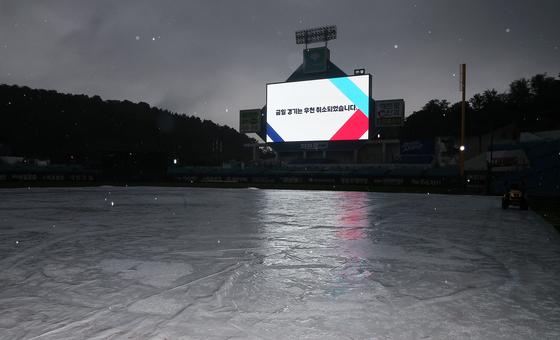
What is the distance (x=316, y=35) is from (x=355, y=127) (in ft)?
56.4

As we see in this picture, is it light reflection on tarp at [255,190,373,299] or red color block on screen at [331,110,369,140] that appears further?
red color block on screen at [331,110,369,140]

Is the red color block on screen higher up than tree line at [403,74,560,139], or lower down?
lower down

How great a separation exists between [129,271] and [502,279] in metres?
5.22

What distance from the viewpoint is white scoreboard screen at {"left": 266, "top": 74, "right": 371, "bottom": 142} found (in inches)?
1704

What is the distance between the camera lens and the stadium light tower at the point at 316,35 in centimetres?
5246

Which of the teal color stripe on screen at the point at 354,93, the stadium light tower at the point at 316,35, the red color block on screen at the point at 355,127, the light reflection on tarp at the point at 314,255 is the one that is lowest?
the light reflection on tarp at the point at 314,255

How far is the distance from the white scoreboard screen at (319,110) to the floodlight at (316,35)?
33.3 ft

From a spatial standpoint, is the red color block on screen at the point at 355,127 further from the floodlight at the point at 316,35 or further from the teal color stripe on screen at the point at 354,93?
the floodlight at the point at 316,35

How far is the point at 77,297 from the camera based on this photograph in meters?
4.43

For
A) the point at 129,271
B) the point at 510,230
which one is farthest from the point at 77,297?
the point at 510,230

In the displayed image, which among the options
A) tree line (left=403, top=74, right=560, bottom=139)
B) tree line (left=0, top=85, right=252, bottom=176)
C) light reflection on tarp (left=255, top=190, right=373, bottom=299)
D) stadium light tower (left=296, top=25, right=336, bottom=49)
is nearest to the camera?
light reflection on tarp (left=255, top=190, right=373, bottom=299)

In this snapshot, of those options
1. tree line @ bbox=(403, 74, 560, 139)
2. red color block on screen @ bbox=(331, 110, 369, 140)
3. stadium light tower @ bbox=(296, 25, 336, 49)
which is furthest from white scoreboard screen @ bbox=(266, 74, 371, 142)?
tree line @ bbox=(403, 74, 560, 139)

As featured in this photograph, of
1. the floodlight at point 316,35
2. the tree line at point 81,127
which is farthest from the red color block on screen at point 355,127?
the tree line at point 81,127

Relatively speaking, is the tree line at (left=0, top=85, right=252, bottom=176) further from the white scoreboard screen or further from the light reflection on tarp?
the light reflection on tarp
